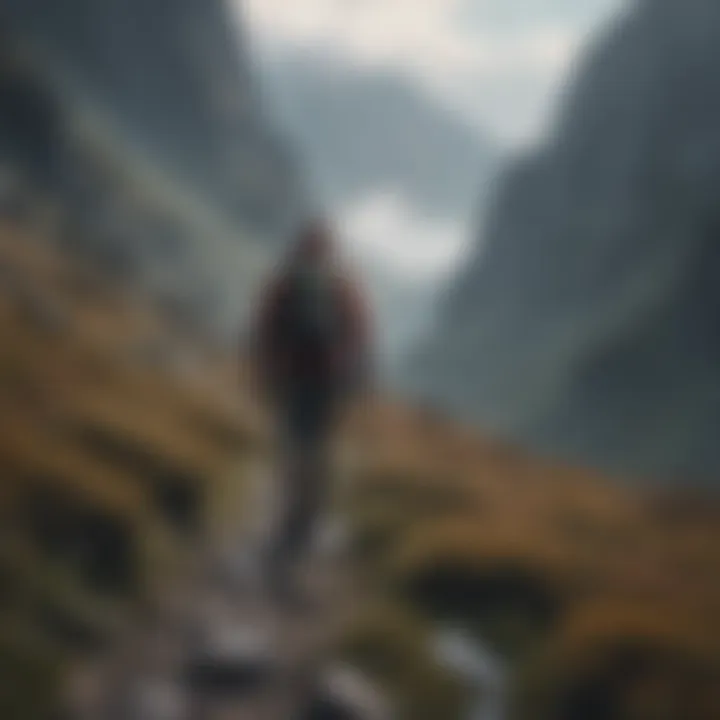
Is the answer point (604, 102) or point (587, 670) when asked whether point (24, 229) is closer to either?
point (587, 670)

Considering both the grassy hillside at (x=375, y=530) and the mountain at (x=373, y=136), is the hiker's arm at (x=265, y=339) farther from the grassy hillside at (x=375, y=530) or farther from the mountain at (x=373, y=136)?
the mountain at (x=373, y=136)

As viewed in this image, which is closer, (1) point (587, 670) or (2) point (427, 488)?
(1) point (587, 670)

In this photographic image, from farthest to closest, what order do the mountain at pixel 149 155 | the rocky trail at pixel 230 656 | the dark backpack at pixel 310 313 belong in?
the mountain at pixel 149 155, the dark backpack at pixel 310 313, the rocky trail at pixel 230 656

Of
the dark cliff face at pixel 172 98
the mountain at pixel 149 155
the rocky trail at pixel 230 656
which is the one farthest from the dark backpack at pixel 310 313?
the rocky trail at pixel 230 656

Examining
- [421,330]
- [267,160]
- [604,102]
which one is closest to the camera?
[421,330]

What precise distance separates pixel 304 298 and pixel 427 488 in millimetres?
1298

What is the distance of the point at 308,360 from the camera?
7410 millimetres

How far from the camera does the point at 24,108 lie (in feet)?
28.1

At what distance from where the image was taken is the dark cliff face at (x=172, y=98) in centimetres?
836

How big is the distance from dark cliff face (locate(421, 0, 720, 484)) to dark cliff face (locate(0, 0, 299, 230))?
1.58 meters

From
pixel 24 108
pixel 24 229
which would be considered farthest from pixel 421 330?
pixel 24 108

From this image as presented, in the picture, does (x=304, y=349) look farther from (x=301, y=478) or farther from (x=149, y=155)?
(x=149, y=155)

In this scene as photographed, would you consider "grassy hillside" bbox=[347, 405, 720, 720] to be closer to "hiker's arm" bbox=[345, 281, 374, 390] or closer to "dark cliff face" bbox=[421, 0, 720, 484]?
"hiker's arm" bbox=[345, 281, 374, 390]

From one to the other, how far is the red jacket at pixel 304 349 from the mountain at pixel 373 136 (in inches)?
39.7
